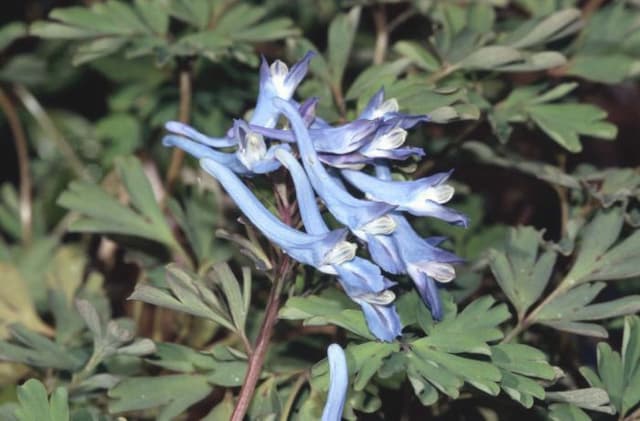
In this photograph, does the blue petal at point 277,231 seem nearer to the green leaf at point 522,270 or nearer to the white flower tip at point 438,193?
the white flower tip at point 438,193

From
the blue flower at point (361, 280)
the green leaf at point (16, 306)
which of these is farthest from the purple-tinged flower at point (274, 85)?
the green leaf at point (16, 306)

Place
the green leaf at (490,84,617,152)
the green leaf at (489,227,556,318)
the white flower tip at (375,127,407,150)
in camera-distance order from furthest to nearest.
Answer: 1. the green leaf at (490,84,617,152)
2. the green leaf at (489,227,556,318)
3. the white flower tip at (375,127,407,150)

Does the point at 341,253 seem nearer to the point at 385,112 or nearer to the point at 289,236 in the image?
the point at 289,236

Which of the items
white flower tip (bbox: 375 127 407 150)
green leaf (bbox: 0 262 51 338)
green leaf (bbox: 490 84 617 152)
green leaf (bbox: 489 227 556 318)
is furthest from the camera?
green leaf (bbox: 0 262 51 338)

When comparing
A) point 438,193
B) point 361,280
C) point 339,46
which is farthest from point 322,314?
point 339,46

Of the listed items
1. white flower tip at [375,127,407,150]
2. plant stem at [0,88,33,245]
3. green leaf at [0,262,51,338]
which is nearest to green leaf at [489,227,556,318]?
white flower tip at [375,127,407,150]

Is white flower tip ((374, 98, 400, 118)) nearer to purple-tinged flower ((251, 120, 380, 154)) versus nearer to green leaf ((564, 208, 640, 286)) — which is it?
purple-tinged flower ((251, 120, 380, 154))

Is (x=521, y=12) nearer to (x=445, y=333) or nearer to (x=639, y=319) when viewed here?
(x=639, y=319)

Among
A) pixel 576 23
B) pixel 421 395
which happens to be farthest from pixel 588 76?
pixel 421 395
